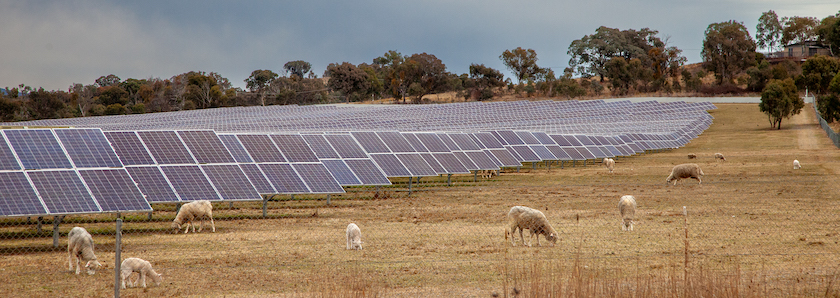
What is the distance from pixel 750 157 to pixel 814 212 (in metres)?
29.6

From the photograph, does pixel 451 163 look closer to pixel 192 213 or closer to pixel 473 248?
pixel 192 213

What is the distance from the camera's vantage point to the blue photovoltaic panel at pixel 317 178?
2170 cm

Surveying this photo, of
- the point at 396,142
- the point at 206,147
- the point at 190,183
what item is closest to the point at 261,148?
the point at 206,147

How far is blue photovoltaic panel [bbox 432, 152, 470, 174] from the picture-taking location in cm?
2964

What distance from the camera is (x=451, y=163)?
30.5m

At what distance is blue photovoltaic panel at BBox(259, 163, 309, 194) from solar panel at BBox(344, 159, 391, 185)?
10.1ft

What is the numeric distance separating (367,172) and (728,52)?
123359 millimetres

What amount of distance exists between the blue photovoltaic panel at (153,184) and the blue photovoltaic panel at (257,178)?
2.55 meters

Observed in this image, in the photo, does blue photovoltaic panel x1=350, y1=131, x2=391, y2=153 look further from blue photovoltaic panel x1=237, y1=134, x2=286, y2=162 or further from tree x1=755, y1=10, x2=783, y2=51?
tree x1=755, y1=10, x2=783, y2=51

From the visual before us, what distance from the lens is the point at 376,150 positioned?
95.2 ft

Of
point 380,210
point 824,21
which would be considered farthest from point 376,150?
point 824,21


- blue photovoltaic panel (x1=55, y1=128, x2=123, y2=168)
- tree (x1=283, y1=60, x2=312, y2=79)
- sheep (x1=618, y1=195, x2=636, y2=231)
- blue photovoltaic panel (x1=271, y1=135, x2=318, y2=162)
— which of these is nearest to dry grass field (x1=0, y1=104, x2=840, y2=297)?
sheep (x1=618, y1=195, x2=636, y2=231)

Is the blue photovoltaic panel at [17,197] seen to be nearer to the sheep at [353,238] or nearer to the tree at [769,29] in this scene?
the sheep at [353,238]

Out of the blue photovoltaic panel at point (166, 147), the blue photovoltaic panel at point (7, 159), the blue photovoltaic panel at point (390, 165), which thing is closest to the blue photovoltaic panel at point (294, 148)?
the blue photovoltaic panel at point (390, 165)
